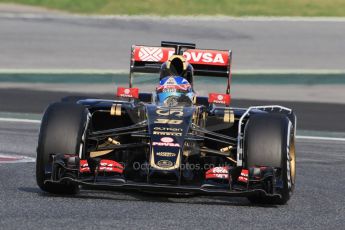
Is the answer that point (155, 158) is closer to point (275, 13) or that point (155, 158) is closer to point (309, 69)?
point (309, 69)

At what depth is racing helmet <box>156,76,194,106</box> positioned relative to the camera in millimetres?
12312

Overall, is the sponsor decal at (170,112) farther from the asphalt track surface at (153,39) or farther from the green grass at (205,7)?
the green grass at (205,7)

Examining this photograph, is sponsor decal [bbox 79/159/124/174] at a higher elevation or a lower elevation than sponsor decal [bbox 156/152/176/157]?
lower

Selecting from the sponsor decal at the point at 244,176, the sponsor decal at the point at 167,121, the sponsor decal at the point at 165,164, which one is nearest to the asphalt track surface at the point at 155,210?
the sponsor decal at the point at 244,176

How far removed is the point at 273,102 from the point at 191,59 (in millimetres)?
Answer: 7619

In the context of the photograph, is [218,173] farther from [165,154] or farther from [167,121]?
[167,121]

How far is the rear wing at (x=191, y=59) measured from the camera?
13.8 m

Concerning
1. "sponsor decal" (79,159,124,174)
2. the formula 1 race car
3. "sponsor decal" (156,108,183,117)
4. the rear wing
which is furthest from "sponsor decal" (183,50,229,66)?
"sponsor decal" (79,159,124,174)

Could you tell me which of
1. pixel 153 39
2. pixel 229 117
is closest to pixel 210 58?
pixel 229 117

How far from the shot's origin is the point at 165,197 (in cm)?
1127

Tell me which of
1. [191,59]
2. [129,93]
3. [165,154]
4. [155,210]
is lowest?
[155,210]

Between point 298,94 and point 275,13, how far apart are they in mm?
7758

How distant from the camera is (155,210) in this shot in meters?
10.2

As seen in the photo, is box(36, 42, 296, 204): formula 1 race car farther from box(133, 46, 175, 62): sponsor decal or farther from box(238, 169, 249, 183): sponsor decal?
box(133, 46, 175, 62): sponsor decal
